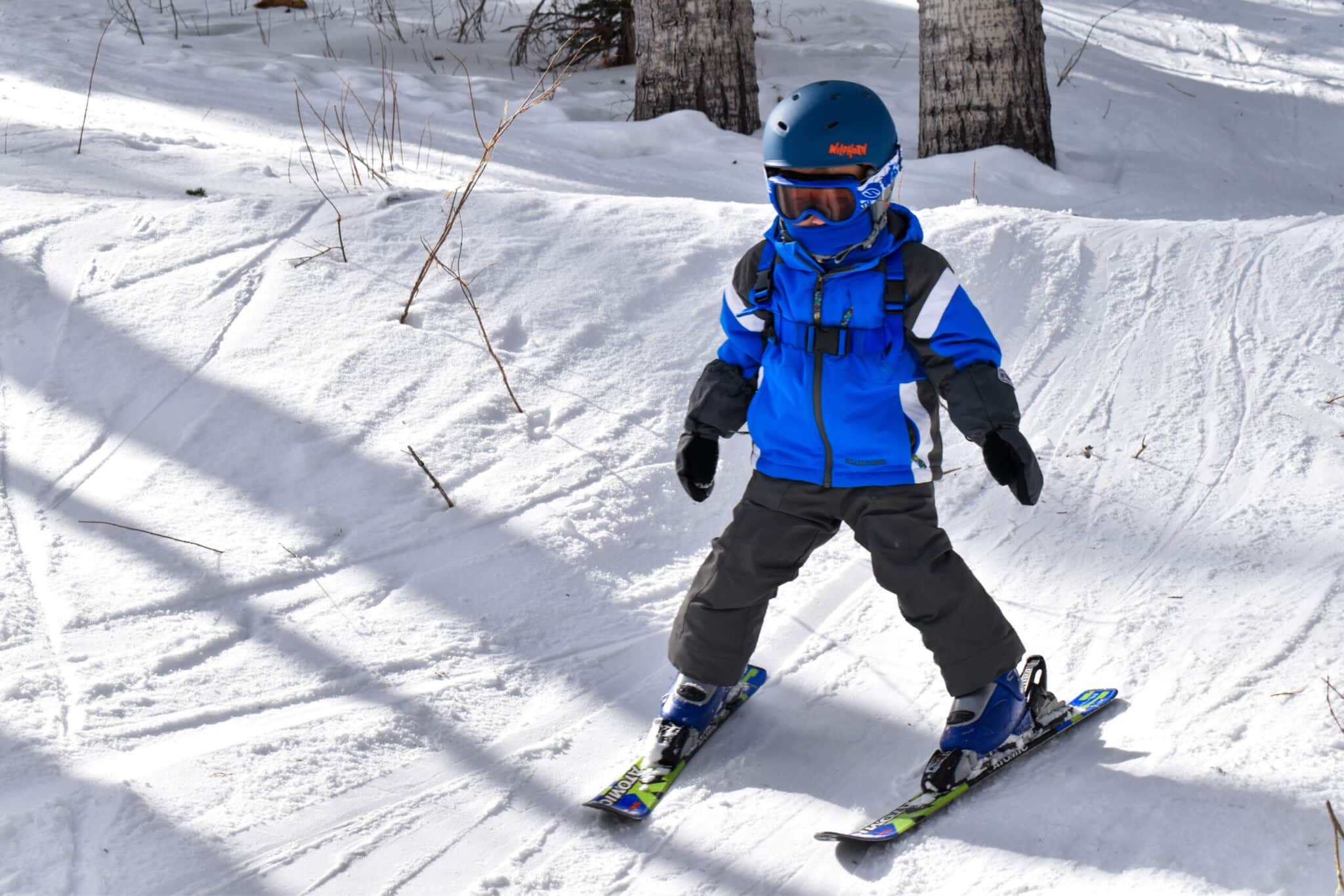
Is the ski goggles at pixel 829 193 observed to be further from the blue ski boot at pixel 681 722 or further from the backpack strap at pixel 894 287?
the blue ski boot at pixel 681 722

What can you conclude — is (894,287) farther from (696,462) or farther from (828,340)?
(696,462)

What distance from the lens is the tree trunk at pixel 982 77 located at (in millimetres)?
6055

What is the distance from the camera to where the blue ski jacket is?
2.37 meters

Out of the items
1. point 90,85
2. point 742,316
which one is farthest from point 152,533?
point 90,85

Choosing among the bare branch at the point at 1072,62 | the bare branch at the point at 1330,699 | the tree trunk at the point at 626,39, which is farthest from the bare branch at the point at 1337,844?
the tree trunk at the point at 626,39

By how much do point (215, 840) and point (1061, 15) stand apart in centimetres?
1082

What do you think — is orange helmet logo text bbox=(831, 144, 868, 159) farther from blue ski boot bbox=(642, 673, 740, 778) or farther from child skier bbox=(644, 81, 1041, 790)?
blue ski boot bbox=(642, 673, 740, 778)

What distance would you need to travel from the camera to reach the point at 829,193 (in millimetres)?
2389

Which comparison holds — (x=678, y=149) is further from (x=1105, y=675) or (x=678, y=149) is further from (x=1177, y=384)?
(x=1105, y=675)

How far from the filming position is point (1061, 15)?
428 inches

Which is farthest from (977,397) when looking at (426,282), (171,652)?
(426,282)

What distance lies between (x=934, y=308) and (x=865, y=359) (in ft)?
0.61

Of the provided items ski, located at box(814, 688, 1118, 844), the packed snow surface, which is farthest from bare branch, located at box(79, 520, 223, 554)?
ski, located at box(814, 688, 1118, 844)

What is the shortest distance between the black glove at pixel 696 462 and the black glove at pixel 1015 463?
0.64m
